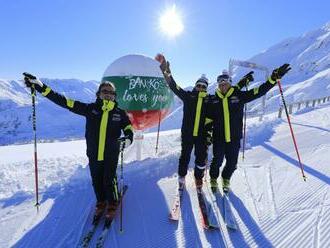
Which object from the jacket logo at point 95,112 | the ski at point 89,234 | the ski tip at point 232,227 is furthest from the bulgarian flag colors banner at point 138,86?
the ski tip at point 232,227

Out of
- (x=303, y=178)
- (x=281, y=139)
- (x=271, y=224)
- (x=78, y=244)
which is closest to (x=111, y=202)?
(x=78, y=244)

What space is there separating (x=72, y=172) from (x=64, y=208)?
2107 mm

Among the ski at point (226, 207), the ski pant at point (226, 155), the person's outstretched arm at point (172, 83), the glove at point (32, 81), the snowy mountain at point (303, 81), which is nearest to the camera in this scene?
the ski at point (226, 207)

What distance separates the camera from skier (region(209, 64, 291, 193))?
646cm

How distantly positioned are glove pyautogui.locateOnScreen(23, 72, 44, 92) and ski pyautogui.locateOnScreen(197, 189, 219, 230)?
321cm

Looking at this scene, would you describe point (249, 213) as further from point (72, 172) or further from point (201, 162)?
point (72, 172)

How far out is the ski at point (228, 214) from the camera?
540 cm

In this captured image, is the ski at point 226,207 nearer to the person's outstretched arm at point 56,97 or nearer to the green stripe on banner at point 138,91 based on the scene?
the person's outstretched arm at point 56,97

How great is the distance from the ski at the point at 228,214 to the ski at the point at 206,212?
19 centimetres

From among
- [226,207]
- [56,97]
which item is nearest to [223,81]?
[226,207]

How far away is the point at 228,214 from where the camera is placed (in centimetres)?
574

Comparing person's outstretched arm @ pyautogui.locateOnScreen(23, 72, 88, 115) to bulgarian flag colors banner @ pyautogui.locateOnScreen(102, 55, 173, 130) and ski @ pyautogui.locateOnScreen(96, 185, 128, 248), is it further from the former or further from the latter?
bulgarian flag colors banner @ pyautogui.locateOnScreen(102, 55, 173, 130)

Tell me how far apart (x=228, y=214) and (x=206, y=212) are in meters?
0.34

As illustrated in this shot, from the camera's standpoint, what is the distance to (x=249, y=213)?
5895 mm
